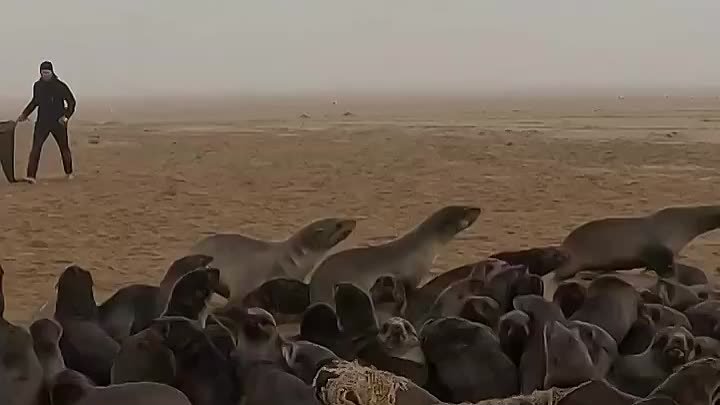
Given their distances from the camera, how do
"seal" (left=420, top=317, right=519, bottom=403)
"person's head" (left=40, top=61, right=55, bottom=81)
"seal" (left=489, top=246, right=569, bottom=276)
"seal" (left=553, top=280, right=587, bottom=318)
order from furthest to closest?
"person's head" (left=40, top=61, right=55, bottom=81) < "seal" (left=489, top=246, right=569, bottom=276) < "seal" (left=553, top=280, right=587, bottom=318) < "seal" (left=420, top=317, right=519, bottom=403)

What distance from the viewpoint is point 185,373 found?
1951 mm

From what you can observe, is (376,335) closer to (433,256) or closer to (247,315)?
(247,315)

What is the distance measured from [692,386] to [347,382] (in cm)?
63

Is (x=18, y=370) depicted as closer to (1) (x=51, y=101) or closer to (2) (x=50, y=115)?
(1) (x=51, y=101)

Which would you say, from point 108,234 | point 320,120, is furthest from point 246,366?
point 320,120

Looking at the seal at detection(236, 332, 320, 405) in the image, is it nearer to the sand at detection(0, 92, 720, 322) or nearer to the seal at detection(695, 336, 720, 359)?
the seal at detection(695, 336, 720, 359)

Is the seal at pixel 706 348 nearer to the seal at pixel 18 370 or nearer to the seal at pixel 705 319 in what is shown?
the seal at pixel 705 319

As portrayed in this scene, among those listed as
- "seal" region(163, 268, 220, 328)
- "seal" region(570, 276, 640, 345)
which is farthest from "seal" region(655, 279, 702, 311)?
"seal" region(163, 268, 220, 328)

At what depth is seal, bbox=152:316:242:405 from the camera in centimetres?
195

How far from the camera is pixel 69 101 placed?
15.8ft

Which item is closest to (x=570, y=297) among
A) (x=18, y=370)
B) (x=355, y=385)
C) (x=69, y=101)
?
(x=355, y=385)

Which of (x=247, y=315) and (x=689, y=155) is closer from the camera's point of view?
(x=247, y=315)

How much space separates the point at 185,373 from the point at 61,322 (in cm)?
48

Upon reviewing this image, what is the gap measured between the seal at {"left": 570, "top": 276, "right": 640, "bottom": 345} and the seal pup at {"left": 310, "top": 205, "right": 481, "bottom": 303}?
0.62 metres
